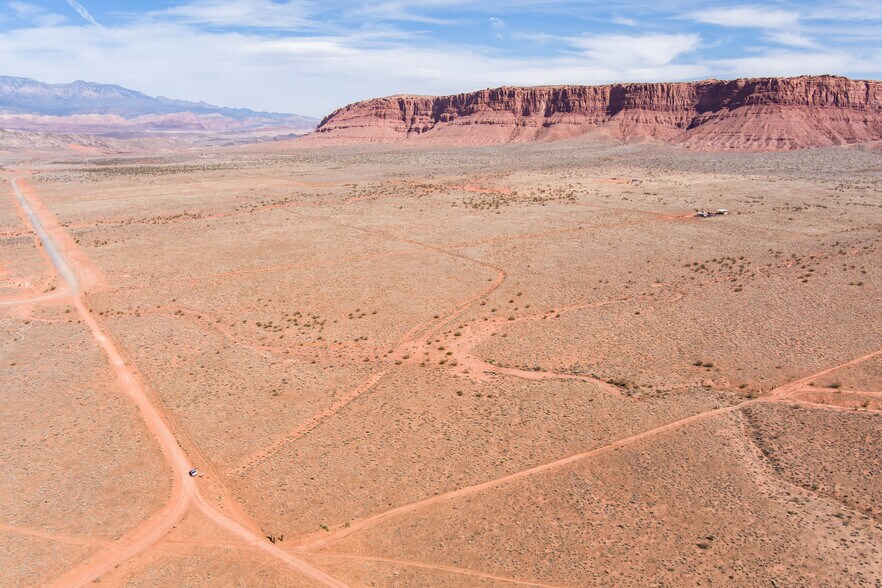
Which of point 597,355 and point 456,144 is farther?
point 456,144

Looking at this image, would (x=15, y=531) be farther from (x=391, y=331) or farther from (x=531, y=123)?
(x=531, y=123)

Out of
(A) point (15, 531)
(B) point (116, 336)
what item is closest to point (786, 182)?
(B) point (116, 336)

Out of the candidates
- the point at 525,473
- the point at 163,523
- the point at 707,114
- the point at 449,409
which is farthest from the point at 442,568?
the point at 707,114

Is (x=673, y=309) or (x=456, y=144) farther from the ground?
(x=456, y=144)

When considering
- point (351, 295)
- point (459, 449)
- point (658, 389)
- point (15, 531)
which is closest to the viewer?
point (15, 531)

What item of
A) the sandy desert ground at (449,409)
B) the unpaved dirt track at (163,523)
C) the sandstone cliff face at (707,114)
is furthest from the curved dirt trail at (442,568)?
the sandstone cliff face at (707,114)
